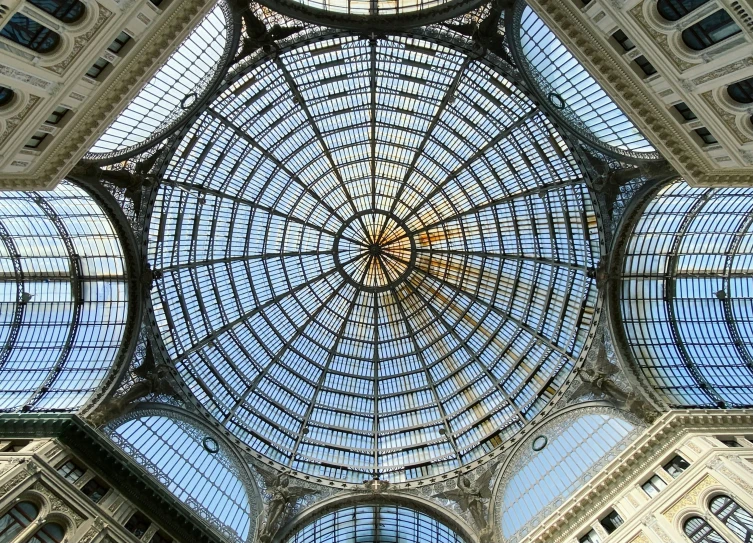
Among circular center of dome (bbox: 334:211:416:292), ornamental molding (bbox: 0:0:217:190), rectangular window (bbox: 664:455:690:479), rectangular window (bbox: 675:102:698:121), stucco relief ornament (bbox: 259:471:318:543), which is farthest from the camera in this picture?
circular center of dome (bbox: 334:211:416:292)

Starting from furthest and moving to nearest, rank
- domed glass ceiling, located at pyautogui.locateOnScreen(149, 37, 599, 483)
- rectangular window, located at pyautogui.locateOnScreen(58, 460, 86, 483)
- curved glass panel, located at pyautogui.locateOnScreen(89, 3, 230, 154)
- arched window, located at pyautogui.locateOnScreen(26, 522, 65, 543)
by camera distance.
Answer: domed glass ceiling, located at pyautogui.locateOnScreen(149, 37, 599, 483) < curved glass panel, located at pyautogui.locateOnScreen(89, 3, 230, 154) < rectangular window, located at pyautogui.locateOnScreen(58, 460, 86, 483) < arched window, located at pyautogui.locateOnScreen(26, 522, 65, 543)

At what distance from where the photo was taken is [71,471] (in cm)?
2720

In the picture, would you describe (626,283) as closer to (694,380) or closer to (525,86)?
(694,380)

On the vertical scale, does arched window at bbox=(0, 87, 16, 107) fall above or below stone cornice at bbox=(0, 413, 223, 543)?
above

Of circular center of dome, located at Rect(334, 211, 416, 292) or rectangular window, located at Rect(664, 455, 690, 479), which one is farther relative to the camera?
circular center of dome, located at Rect(334, 211, 416, 292)

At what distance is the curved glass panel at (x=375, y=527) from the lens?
36.7 meters

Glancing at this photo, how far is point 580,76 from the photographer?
2945 cm

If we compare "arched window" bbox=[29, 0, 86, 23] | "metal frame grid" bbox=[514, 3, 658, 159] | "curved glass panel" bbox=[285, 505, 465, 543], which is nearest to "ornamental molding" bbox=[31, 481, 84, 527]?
"curved glass panel" bbox=[285, 505, 465, 543]

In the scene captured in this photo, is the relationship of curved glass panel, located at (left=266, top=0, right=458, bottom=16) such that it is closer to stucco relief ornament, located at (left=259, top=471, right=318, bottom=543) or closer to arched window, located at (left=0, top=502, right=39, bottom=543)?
arched window, located at (left=0, top=502, right=39, bottom=543)

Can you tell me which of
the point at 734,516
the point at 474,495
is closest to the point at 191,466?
the point at 474,495

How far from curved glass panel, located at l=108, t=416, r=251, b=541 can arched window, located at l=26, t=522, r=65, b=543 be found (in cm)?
620

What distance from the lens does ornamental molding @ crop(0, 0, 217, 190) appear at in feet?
70.1

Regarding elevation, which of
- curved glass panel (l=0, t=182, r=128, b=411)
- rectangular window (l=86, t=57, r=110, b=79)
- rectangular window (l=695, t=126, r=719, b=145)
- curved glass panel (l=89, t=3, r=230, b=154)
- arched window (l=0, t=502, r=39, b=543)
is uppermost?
curved glass panel (l=89, t=3, r=230, b=154)

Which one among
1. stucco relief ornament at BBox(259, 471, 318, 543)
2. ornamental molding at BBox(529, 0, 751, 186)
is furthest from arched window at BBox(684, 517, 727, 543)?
stucco relief ornament at BBox(259, 471, 318, 543)
